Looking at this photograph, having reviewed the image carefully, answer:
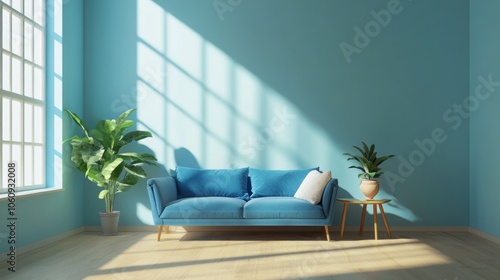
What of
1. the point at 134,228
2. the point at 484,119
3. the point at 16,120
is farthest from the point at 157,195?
the point at 484,119

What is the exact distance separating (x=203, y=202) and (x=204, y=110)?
1412 mm

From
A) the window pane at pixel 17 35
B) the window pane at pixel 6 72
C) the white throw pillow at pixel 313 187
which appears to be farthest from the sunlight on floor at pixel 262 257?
the window pane at pixel 17 35

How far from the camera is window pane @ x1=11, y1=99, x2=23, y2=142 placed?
5453mm

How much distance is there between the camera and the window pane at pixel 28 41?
576 cm

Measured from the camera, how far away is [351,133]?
271 inches

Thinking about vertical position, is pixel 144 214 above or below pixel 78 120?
below

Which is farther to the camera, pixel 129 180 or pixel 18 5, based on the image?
pixel 129 180

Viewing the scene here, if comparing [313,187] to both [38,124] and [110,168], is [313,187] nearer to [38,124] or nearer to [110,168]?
[110,168]

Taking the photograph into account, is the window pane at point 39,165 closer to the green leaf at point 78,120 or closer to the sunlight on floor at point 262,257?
the green leaf at point 78,120

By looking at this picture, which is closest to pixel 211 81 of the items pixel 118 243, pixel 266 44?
pixel 266 44

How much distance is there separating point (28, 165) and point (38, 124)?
524mm

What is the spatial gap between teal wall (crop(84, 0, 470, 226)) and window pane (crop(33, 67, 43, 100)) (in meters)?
0.92

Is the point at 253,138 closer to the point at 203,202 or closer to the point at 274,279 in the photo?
the point at 203,202

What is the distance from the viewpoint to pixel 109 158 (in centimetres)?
636
